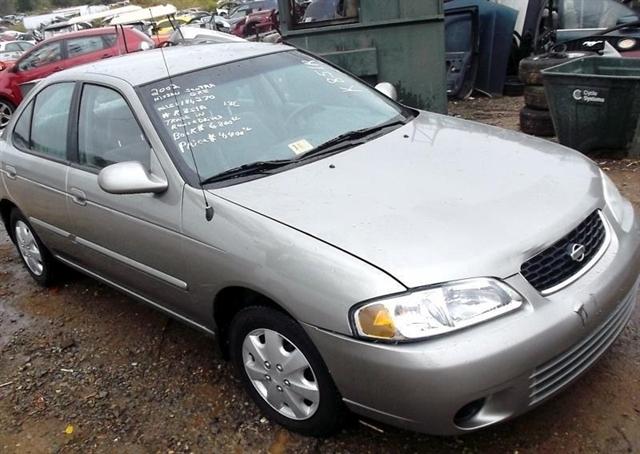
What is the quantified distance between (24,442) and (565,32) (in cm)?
785

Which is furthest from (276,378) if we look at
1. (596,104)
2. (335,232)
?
(596,104)

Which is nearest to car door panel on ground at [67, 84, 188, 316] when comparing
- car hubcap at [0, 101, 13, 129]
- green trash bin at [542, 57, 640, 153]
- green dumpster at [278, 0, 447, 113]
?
green trash bin at [542, 57, 640, 153]

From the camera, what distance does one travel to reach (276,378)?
8.41 ft

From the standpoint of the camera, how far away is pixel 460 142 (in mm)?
3051

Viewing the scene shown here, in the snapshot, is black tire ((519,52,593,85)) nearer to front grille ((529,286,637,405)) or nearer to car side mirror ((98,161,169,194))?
front grille ((529,286,637,405))

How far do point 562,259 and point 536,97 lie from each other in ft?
14.3

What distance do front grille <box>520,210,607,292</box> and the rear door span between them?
10.4m

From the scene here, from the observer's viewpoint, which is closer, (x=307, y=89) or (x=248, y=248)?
(x=248, y=248)

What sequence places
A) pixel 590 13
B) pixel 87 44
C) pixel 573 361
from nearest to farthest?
1. pixel 573 361
2. pixel 590 13
3. pixel 87 44

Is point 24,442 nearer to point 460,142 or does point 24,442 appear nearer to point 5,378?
point 5,378

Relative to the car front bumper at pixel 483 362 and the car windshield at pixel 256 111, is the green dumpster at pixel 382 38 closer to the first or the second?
the car windshield at pixel 256 111

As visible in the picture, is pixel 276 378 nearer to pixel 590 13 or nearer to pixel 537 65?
pixel 537 65

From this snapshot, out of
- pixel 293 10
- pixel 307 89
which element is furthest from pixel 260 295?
pixel 293 10

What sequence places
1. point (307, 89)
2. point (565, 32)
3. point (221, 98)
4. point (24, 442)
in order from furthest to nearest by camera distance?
1. point (565, 32)
2. point (307, 89)
3. point (221, 98)
4. point (24, 442)
